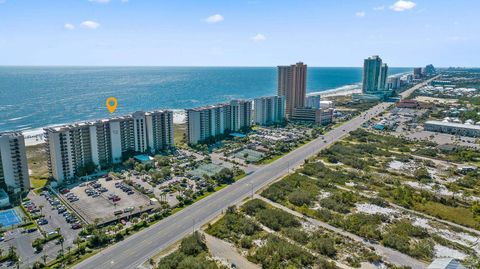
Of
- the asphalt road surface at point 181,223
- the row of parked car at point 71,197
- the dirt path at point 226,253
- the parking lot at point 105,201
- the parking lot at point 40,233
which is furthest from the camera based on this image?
the row of parked car at point 71,197

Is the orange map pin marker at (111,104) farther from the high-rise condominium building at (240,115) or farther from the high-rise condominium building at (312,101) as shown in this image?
the high-rise condominium building at (312,101)

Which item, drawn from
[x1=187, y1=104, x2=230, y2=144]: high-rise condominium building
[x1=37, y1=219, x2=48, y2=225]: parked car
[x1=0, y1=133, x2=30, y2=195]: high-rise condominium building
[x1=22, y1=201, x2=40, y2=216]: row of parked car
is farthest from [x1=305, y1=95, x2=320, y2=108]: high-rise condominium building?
[x1=37, y1=219, x2=48, y2=225]: parked car

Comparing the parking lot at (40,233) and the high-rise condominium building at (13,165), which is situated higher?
the high-rise condominium building at (13,165)

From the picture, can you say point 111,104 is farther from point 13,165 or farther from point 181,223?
point 181,223

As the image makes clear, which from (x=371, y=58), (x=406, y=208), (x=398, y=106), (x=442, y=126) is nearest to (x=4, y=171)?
(x=406, y=208)

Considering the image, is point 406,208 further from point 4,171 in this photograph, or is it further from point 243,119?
point 4,171

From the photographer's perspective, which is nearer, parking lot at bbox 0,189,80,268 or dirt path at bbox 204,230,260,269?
dirt path at bbox 204,230,260,269

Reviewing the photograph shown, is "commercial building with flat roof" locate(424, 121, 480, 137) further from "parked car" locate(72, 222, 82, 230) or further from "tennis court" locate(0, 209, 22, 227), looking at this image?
"tennis court" locate(0, 209, 22, 227)

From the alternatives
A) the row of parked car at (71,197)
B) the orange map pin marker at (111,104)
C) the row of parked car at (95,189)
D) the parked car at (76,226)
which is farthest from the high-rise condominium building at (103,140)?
the orange map pin marker at (111,104)
